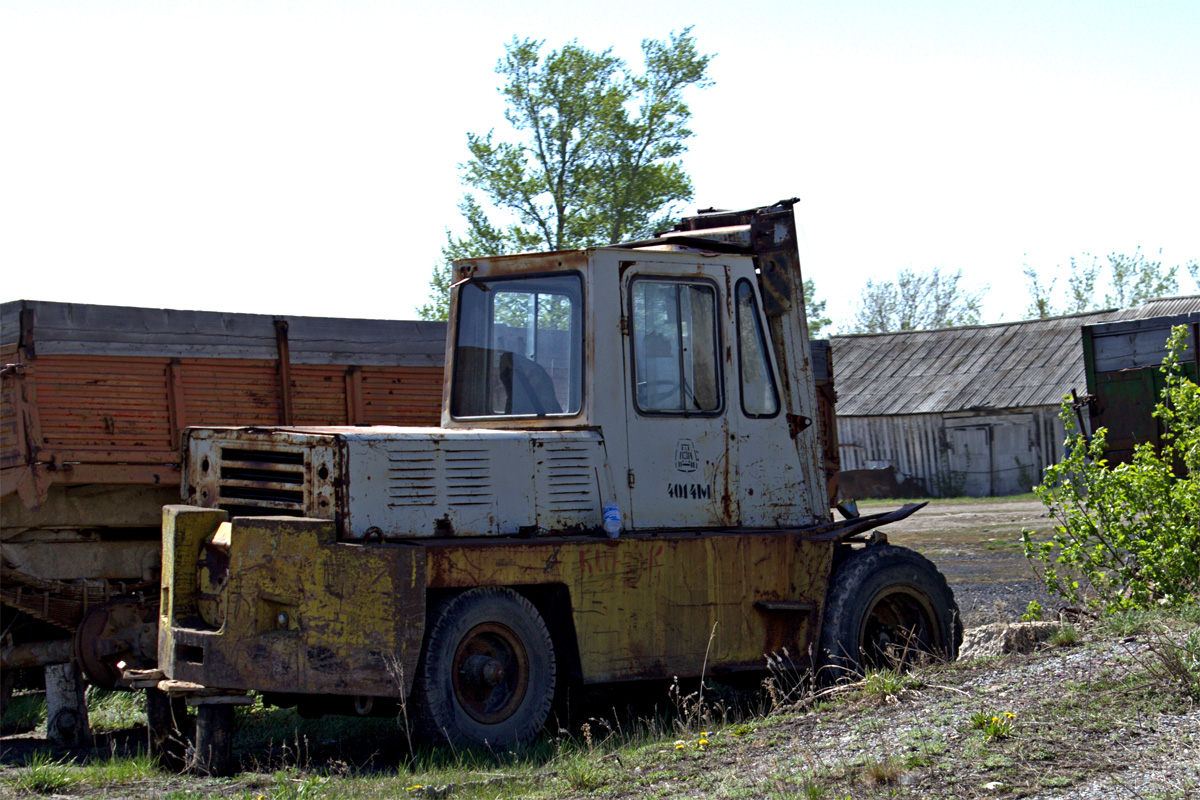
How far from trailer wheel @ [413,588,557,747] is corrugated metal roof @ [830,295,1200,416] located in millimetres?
24167

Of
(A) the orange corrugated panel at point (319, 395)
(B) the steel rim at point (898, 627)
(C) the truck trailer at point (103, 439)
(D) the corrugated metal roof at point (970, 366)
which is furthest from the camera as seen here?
(D) the corrugated metal roof at point (970, 366)

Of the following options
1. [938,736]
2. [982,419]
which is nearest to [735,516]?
[938,736]

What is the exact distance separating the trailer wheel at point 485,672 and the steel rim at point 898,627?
2355mm

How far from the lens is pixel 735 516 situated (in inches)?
295

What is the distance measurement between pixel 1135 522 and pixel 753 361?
331 cm

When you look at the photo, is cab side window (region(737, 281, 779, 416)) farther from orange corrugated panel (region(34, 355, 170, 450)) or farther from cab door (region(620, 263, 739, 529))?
orange corrugated panel (region(34, 355, 170, 450))

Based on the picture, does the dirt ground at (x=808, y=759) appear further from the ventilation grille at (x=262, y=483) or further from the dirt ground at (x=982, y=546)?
the dirt ground at (x=982, y=546)

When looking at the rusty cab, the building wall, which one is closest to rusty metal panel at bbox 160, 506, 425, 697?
the rusty cab

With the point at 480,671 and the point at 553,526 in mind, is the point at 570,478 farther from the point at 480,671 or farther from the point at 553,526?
the point at 480,671

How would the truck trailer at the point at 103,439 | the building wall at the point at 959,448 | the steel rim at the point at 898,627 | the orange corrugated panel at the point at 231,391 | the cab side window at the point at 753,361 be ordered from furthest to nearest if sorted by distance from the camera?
the building wall at the point at 959,448 < the orange corrugated panel at the point at 231,391 < the steel rim at the point at 898,627 < the truck trailer at the point at 103,439 < the cab side window at the point at 753,361

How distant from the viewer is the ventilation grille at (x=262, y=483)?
20.6 ft

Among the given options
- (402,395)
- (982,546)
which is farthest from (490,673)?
(982,546)

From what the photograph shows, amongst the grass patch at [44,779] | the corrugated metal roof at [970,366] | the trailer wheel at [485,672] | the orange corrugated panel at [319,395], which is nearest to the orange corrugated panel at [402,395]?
the orange corrugated panel at [319,395]

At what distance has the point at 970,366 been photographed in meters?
33.3
